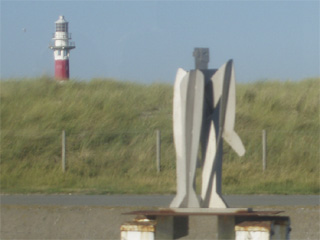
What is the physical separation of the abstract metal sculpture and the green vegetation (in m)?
10.0

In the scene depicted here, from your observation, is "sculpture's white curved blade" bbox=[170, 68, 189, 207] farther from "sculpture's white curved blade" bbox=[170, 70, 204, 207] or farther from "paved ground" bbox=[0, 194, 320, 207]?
"paved ground" bbox=[0, 194, 320, 207]

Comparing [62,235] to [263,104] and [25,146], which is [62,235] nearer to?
[25,146]

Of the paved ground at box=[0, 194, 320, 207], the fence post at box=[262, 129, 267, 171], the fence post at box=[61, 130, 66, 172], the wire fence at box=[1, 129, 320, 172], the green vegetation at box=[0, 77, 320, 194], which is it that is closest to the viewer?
the paved ground at box=[0, 194, 320, 207]

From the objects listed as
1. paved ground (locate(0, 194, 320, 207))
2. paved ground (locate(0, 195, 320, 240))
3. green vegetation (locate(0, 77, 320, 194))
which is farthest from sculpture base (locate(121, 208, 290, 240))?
green vegetation (locate(0, 77, 320, 194))

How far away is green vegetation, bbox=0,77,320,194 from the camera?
16.9m

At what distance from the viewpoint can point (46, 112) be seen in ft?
71.1

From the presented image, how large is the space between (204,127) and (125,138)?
14851 millimetres

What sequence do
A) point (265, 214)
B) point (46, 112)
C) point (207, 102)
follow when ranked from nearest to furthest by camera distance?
1. point (265, 214)
2. point (207, 102)
3. point (46, 112)

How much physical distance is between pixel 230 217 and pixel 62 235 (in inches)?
236

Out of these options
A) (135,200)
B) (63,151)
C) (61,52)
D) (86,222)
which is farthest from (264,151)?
(61,52)

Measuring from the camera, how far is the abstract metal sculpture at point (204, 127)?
5.02 m

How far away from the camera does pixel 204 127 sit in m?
5.17

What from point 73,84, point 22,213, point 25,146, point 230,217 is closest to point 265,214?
point 230,217

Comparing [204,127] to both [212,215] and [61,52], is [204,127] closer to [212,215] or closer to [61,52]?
[212,215]
